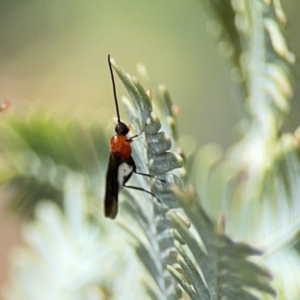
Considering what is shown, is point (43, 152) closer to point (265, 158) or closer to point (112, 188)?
Answer: point (112, 188)

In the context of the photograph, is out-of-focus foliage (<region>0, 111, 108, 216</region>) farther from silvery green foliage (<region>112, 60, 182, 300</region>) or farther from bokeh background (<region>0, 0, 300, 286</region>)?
bokeh background (<region>0, 0, 300, 286</region>)

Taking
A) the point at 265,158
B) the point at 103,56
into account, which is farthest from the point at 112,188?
the point at 103,56

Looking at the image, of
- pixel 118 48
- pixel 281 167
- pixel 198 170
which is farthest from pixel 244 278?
pixel 118 48

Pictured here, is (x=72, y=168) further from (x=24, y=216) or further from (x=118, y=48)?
(x=118, y=48)

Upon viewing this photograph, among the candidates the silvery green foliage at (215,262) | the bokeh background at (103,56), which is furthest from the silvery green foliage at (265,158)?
the bokeh background at (103,56)

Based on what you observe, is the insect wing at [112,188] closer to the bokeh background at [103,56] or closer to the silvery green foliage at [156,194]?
the silvery green foliage at [156,194]

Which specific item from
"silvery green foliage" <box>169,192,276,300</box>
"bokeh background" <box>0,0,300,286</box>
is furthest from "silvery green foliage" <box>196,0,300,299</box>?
"bokeh background" <box>0,0,300,286</box>

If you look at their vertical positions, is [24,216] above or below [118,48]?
below
